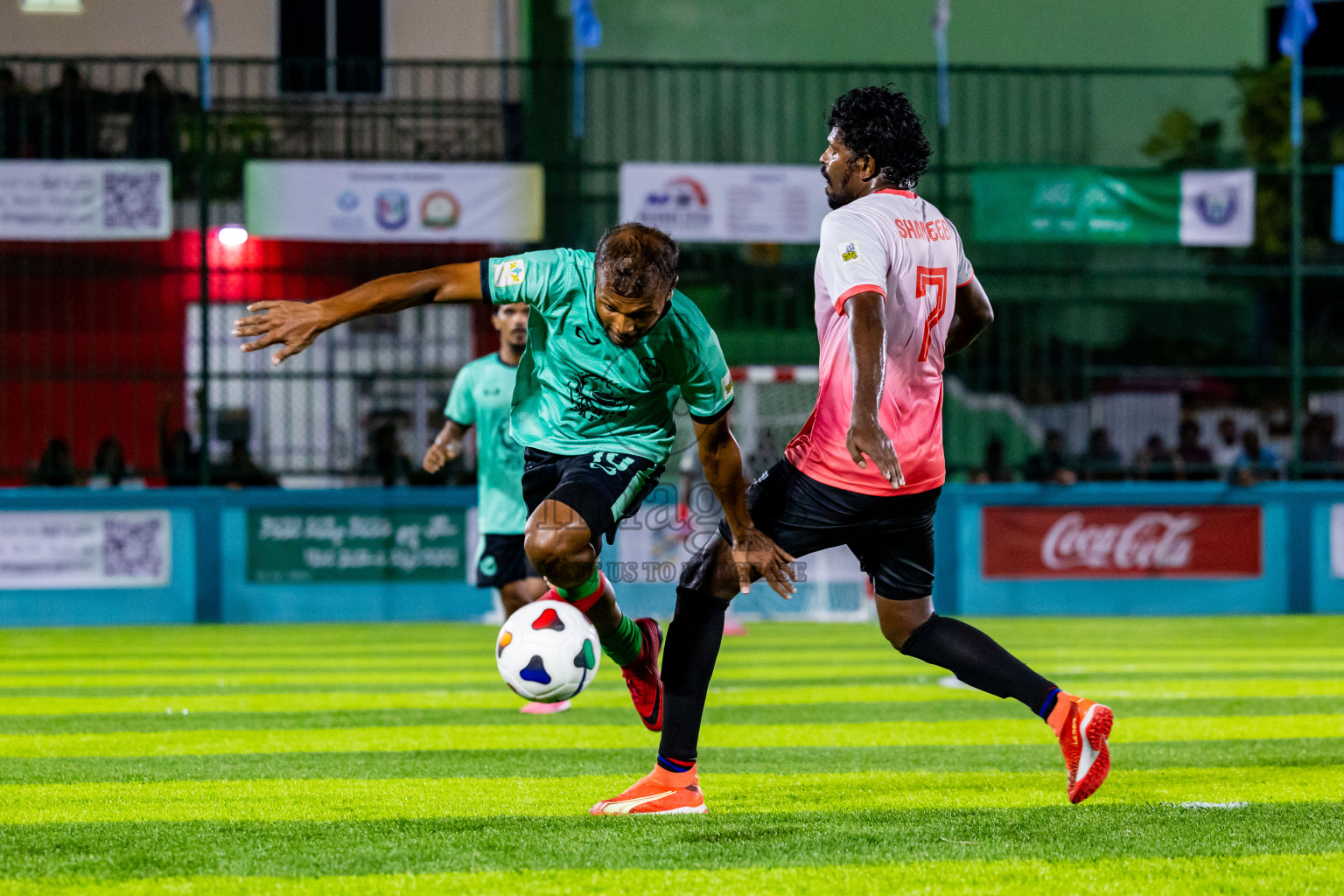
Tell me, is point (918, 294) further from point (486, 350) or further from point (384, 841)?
point (486, 350)

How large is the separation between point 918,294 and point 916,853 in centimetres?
154

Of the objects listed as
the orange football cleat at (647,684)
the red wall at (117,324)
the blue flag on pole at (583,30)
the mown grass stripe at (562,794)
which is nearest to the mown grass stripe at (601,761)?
the mown grass stripe at (562,794)

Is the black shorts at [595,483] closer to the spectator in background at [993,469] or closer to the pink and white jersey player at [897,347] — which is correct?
the pink and white jersey player at [897,347]

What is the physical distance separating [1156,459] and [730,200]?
525 cm

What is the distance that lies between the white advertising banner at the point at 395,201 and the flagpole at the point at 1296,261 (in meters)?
7.82

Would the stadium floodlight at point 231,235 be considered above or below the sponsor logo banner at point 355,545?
above

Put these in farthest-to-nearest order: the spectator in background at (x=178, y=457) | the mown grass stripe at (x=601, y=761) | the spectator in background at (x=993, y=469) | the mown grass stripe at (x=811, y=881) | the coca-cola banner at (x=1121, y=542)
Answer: the spectator in background at (x=993, y=469) → the coca-cola banner at (x=1121, y=542) → the spectator in background at (x=178, y=457) → the mown grass stripe at (x=601, y=761) → the mown grass stripe at (x=811, y=881)

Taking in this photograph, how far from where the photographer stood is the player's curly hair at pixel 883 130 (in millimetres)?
4410

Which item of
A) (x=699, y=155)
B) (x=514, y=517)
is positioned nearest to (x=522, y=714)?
(x=514, y=517)

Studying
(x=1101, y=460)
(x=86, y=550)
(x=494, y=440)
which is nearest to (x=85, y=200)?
(x=86, y=550)

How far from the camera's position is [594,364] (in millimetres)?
4609

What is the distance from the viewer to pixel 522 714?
7.53 m

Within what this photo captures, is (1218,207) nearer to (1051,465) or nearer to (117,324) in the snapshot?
(1051,465)

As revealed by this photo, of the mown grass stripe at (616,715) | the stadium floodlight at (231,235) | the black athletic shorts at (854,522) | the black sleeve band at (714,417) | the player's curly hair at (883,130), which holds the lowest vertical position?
the mown grass stripe at (616,715)
